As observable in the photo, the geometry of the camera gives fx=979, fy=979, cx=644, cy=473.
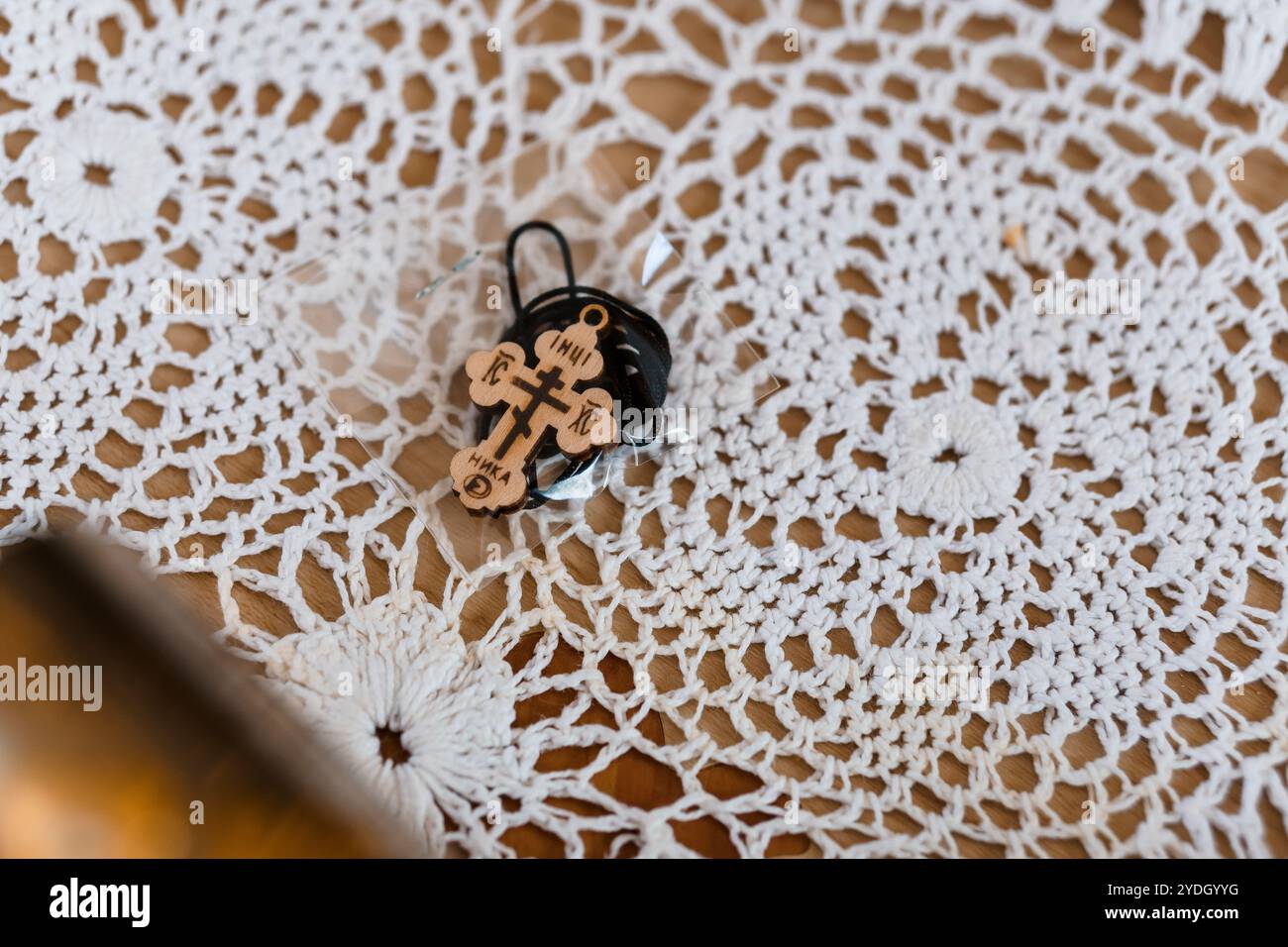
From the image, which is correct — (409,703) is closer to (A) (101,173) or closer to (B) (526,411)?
(B) (526,411)

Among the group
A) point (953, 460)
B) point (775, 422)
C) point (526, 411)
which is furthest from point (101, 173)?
point (953, 460)

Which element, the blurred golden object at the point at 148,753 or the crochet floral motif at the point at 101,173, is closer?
the blurred golden object at the point at 148,753

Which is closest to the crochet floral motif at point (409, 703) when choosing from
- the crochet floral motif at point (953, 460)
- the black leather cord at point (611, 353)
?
the black leather cord at point (611, 353)

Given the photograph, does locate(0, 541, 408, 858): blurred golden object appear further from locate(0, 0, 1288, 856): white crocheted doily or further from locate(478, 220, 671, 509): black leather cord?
locate(478, 220, 671, 509): black leather cord

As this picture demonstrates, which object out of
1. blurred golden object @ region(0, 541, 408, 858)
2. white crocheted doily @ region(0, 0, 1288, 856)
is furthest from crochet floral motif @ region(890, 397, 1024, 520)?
blurred golden object @ region(0, 541, 408, 858)

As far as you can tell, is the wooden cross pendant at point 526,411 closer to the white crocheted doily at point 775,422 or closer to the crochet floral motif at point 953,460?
the white crocheted doily at point 775,422

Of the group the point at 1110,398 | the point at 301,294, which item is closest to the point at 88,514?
the point at 301,294
